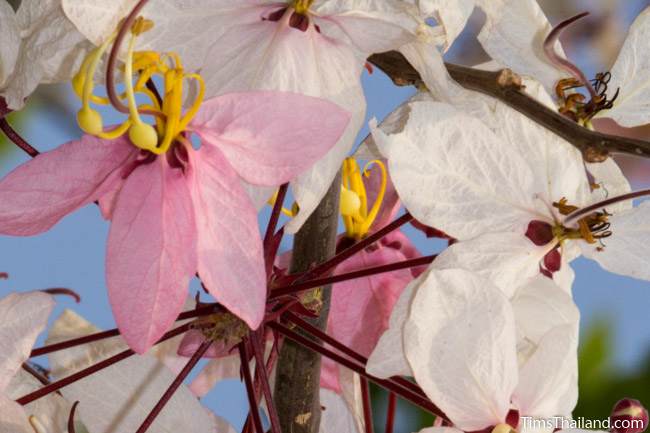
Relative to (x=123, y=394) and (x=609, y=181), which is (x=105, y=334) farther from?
(x=609, y=181)

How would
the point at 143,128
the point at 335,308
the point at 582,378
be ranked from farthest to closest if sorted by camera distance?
the point at 582,378 → the point at 335,308 → the point at 143,128

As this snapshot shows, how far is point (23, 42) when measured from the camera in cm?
32

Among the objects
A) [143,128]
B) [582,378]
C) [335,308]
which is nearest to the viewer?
[143,128]

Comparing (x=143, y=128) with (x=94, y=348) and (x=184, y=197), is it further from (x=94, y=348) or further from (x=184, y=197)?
(x=94, y=348)

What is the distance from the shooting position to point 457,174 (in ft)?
1.04

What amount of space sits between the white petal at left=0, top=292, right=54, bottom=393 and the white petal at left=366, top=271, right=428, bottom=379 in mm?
97

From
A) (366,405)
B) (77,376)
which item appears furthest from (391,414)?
(77,376)

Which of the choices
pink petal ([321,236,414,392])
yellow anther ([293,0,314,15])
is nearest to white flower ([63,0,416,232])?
yellow anther ([293,0,314,15])

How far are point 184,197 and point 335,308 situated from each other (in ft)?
0.41

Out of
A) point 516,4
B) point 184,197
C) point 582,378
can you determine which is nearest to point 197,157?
point 184,197

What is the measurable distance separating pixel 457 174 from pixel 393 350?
0.05m

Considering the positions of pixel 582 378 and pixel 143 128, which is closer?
pixel 143 128

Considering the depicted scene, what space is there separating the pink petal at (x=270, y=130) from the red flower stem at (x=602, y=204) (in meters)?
0.08

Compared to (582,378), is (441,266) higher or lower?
lower
